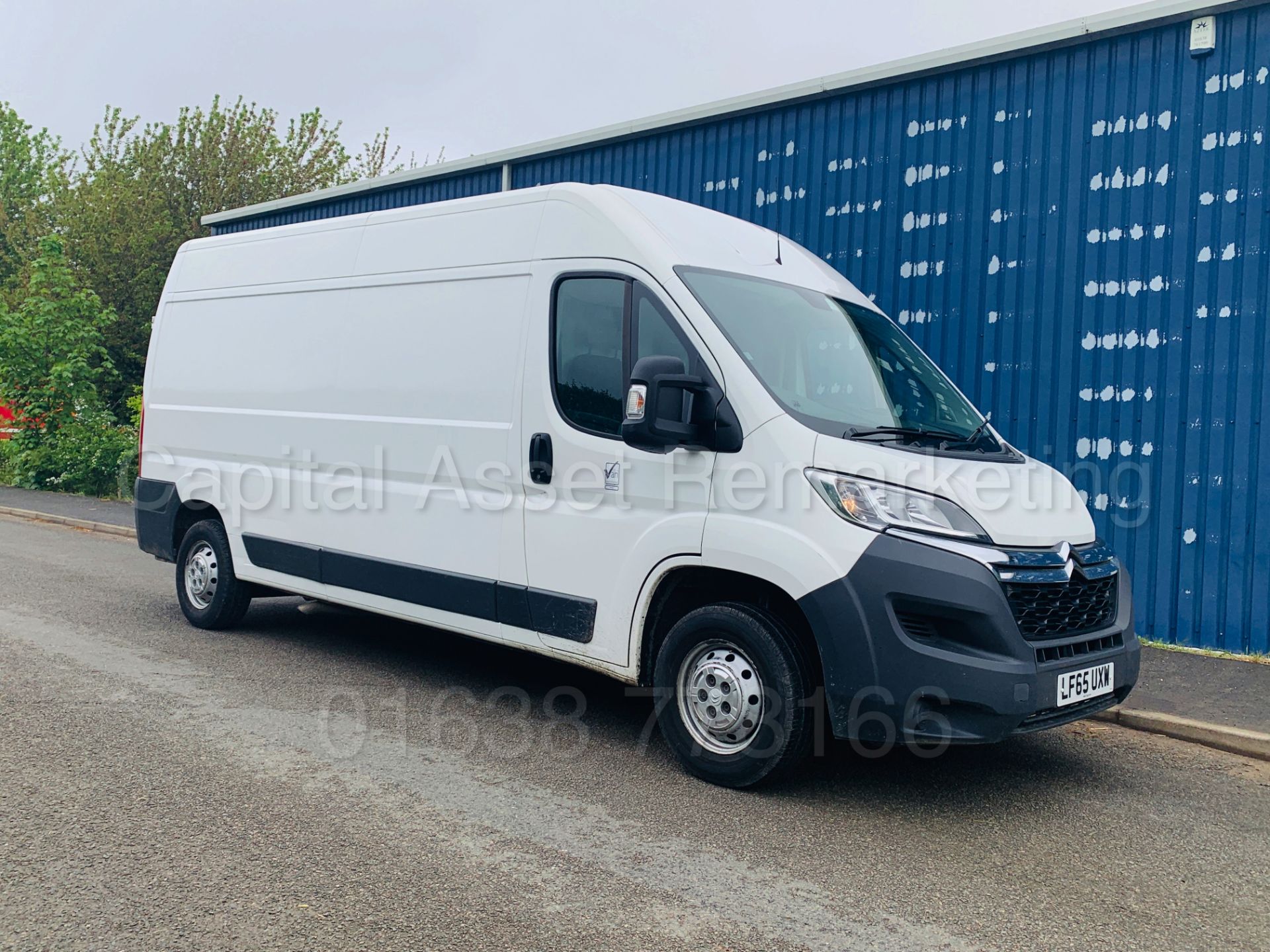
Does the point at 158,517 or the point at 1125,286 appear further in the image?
the point at 1125,286

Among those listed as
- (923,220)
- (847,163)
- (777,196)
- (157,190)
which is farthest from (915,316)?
(157,190)

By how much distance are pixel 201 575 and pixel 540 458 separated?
11.4 feet

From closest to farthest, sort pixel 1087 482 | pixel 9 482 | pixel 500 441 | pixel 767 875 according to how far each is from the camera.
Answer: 1. pixel 767 875
2. pixel 500 441
3. pixel 1087 482
4. pixel 9 482

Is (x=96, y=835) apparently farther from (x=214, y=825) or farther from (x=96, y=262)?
(x=96, y=262)

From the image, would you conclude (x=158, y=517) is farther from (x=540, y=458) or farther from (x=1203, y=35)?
(x=1203, y=35)

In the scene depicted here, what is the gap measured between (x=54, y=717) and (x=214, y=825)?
69.2 inches

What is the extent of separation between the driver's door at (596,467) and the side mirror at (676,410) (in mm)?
97

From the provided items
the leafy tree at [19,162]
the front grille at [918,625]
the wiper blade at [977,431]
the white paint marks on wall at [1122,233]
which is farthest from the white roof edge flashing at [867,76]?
the leafy tree at [19,162]

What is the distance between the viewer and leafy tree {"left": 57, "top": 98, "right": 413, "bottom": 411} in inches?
1120

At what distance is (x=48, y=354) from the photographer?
19625 millimetres

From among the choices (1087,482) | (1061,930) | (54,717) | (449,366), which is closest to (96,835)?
(54,717)

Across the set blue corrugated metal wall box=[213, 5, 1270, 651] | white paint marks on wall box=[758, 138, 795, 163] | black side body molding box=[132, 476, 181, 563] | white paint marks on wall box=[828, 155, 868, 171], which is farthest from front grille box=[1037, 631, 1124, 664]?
white paint marks on wall box=[758, 138, 795, 163]

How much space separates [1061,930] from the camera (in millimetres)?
3330

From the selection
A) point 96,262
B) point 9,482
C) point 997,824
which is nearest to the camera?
point 997,824
